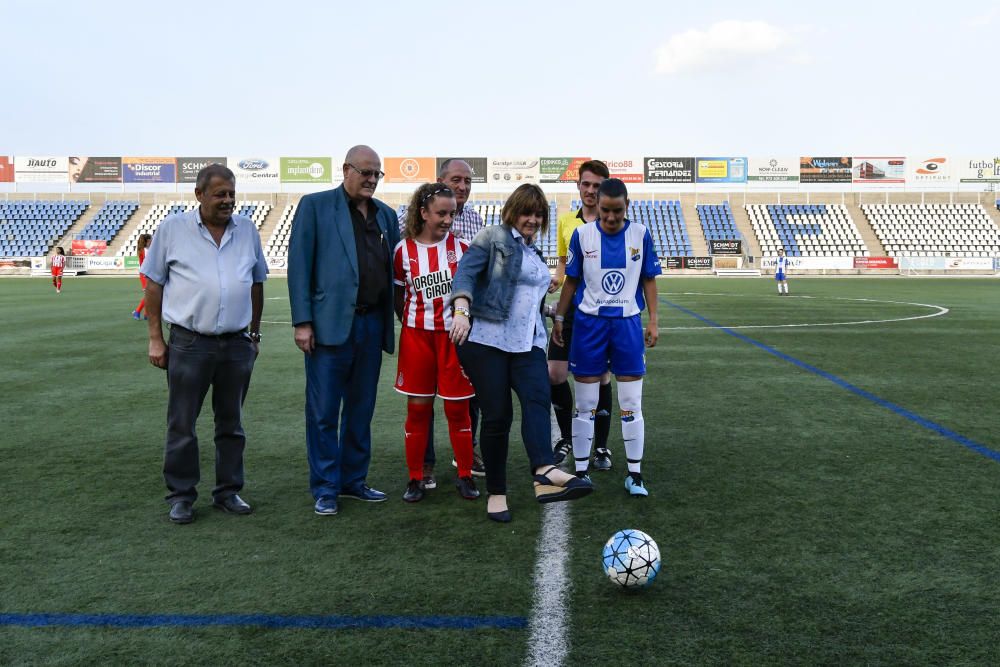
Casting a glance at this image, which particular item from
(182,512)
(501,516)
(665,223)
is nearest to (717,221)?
(665,223)

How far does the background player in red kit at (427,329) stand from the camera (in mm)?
4711

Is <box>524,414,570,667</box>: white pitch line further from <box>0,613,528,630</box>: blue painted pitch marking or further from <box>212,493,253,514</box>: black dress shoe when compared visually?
<box>212,493,253,514</box>: black dress shoe

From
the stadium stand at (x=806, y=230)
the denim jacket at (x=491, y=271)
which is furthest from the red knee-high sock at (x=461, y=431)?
the stadium stand at (x=806, y=230)

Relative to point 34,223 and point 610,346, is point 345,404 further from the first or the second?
point 34,223

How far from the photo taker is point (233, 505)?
4.58 meters

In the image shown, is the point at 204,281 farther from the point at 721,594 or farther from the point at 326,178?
the point at 326,178

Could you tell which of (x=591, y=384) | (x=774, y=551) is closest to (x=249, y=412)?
(x=591, y=384)

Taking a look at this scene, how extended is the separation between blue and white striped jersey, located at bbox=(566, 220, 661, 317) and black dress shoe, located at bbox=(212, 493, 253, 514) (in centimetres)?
233

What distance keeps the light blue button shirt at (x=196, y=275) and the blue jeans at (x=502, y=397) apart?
130 centimetres

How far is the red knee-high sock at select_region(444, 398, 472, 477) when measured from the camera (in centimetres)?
483

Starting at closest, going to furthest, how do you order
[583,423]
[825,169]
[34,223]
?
[583,423]
[34,223]
[825,169]

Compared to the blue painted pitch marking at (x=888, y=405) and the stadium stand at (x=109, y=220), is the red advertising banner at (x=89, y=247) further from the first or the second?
the blue painted pitch marking at (x=888, y=405)

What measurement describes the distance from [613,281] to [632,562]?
2.00 m

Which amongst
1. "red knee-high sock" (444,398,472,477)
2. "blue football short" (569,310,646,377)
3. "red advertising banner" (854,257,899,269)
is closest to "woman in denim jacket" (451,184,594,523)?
"red knee-high sock" (444,398,472,477)
